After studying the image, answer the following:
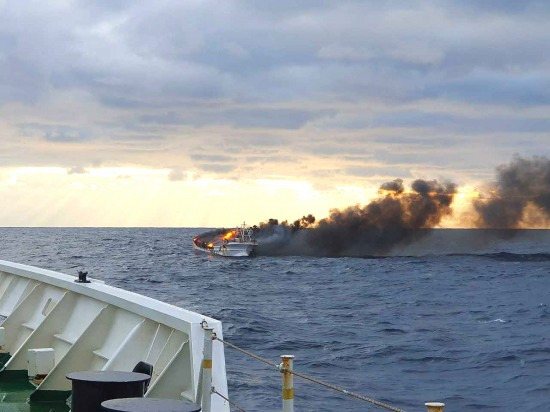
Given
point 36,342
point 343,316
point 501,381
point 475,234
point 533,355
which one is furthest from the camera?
point 475,234

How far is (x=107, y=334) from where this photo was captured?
942 cm

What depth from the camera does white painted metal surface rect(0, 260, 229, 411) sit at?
7477 mm

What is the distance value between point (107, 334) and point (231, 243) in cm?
11432

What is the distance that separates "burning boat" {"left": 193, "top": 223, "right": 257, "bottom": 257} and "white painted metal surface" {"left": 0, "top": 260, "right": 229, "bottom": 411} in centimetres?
11015

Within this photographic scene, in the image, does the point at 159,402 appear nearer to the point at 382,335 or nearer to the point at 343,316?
the point at 382,335

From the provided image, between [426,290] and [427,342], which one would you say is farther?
[426,290]

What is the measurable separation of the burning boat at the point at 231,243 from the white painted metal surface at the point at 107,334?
110 meters

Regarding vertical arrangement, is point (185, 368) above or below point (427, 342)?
above

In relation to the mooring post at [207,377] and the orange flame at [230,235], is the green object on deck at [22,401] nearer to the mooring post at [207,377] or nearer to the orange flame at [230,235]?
the mooring post at [207,377]

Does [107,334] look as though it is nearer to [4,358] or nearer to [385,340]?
[4,358]

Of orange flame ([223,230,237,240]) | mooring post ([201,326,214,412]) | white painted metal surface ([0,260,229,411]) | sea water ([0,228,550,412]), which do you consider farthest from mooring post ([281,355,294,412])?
orange flame ([223,230,237,240])

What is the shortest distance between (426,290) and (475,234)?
11886cm

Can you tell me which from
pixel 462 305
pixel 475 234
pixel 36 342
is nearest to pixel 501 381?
pixel 36 342

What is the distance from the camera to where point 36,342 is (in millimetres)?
10422
